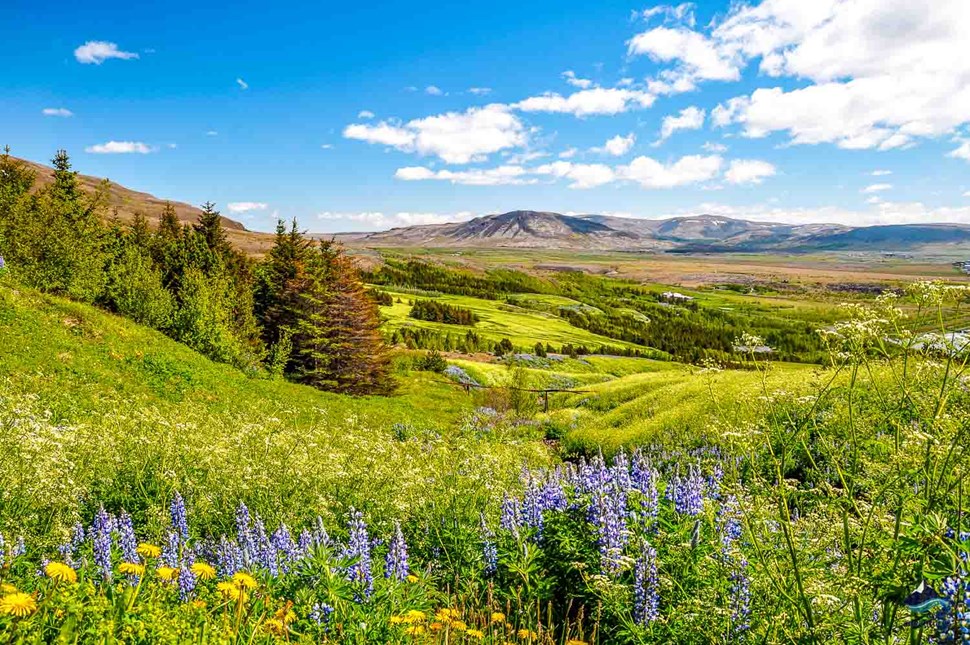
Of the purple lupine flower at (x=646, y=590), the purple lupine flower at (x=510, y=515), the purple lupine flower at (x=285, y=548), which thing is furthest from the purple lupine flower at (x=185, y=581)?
the purple lupine flower at (x=646, y=590)

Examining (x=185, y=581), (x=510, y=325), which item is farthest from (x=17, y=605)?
(x=510, y=325)

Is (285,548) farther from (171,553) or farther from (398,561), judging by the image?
(398,561)

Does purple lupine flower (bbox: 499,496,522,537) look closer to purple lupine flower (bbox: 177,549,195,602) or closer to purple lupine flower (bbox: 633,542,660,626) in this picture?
purple lupine flower (bbox: 633,542,660,626)

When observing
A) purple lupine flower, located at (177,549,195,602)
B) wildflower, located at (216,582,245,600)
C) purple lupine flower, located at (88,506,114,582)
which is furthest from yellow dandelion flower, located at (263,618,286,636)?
purple lupine flower, located at (88,506,114,582)

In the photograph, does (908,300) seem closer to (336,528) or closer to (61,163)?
(336,528)

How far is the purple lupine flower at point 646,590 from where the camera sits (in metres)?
5.07

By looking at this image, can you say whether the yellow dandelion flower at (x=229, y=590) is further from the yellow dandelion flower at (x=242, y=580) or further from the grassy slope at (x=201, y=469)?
the grassy slope at (x=201, y=469)

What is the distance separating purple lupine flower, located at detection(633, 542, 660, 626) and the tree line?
2735cm

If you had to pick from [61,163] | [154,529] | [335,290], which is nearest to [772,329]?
[335,290]

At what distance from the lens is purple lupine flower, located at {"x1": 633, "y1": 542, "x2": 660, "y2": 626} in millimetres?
5074

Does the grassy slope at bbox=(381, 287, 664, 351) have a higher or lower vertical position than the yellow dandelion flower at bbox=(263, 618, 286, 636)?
lower

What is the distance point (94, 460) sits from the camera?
864cm

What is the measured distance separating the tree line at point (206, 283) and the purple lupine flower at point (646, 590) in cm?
2735

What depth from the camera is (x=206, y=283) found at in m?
31.2
